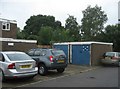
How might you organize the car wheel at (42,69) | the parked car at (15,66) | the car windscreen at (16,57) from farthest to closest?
the car wheel at (42,69) → the car windscreen at (16,57) → the parked car at (15,66)

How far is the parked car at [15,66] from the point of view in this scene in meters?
12.4

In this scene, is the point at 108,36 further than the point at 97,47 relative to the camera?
Yes

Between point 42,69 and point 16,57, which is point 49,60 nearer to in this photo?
point 42,69

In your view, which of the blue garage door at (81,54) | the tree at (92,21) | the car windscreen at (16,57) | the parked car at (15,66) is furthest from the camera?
the tree at (92,21)

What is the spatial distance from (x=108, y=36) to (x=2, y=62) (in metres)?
28.1

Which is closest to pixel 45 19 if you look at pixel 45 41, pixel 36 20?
pixel 36 20

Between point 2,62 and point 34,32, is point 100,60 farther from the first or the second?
point 34,32

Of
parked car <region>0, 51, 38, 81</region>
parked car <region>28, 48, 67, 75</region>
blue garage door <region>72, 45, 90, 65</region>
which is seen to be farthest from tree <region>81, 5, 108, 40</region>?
parked car <region>0, 51, 38, 81</region>

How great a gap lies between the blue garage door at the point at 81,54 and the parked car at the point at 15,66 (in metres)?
12.5

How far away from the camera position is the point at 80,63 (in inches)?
1018

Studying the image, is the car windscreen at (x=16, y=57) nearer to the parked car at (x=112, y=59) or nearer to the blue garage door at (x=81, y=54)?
the blue garage door at (x=81, y=54)

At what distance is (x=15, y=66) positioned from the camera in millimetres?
12461

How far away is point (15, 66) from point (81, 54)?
46.1 feet

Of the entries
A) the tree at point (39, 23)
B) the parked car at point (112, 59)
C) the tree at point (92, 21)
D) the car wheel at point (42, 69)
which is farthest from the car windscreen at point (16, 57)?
the tree at point (39, 23)
